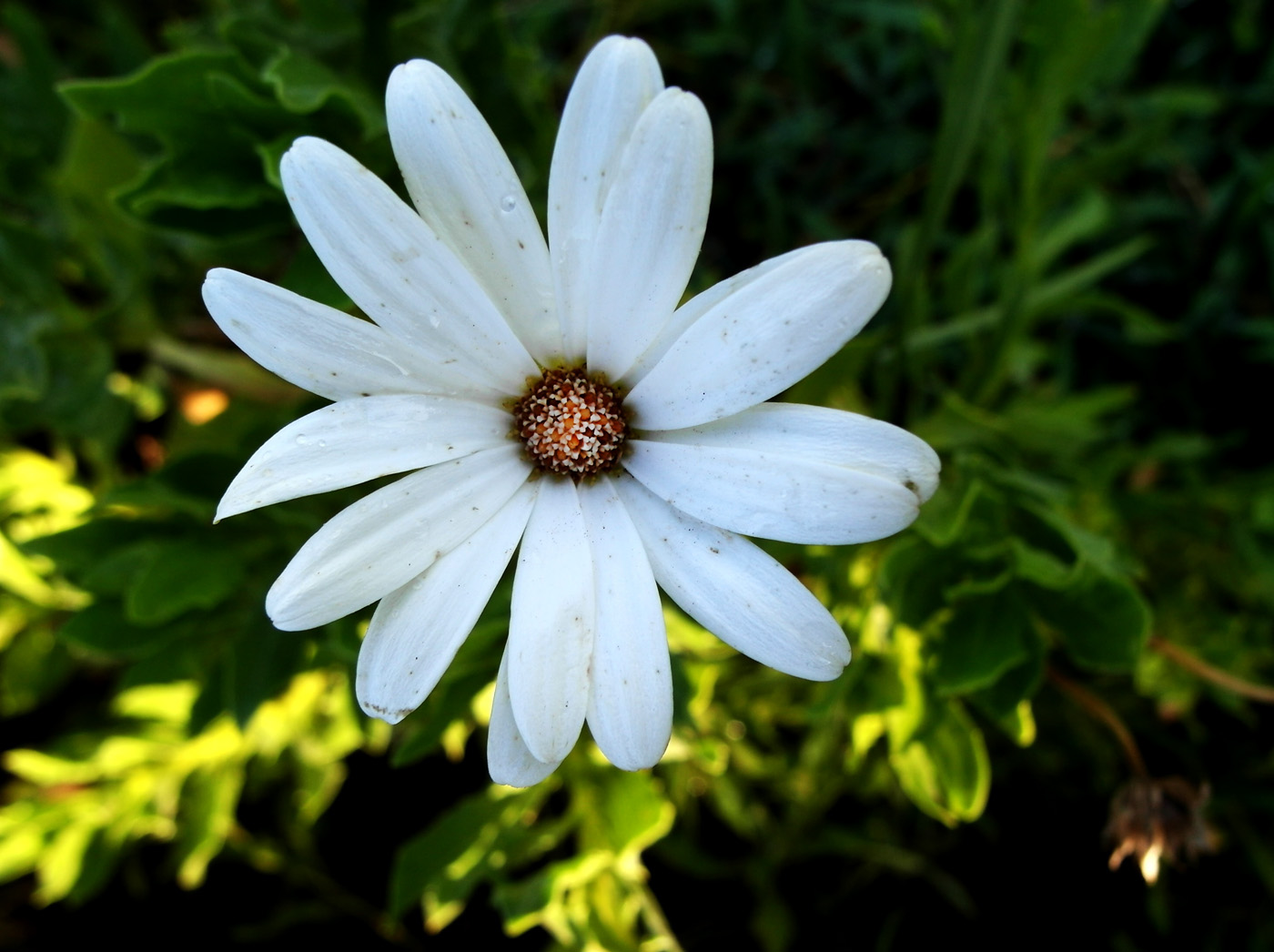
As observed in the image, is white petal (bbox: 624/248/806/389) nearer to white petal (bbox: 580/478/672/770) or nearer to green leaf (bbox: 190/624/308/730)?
white petal (bbox: 580/478/672/770)

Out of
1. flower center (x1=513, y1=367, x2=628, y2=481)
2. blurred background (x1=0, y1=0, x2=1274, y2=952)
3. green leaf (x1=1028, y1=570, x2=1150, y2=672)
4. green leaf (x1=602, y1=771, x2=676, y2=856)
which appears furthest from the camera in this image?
green leaf (x1=602, y1=771, x2=676, y2=856)

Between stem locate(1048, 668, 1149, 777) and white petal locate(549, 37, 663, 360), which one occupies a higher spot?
white petal locate(549, 37, 663, 360)

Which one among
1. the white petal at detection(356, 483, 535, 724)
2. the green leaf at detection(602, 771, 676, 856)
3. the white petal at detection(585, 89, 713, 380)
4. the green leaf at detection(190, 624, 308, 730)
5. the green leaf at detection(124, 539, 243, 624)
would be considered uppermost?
the white petal at detection(585, 89, 713, 380)

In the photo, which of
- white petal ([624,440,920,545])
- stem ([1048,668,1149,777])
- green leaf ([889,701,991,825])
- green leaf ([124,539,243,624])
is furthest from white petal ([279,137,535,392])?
stem ([1048,668,1149,777])

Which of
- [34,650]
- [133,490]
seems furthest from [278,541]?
[34,650]

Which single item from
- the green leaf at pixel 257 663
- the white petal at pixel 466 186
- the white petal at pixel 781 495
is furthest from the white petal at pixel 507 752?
the green leaf at pixel 257 663

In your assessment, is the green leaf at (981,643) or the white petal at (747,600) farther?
the green leaf at (981,643)

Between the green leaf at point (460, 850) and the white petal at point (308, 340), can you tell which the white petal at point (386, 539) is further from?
the green leaf at point (460, 850)
